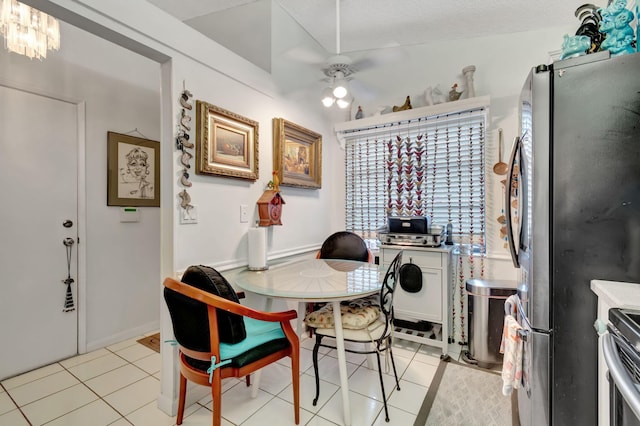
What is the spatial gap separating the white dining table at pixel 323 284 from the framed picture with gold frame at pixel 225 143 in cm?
77

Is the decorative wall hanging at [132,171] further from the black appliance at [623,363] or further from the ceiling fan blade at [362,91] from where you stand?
the black appliance at [623,363]

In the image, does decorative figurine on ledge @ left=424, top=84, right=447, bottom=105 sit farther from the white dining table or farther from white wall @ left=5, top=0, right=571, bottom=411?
the white dining table

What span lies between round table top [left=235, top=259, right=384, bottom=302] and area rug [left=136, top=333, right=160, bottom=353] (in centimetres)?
129

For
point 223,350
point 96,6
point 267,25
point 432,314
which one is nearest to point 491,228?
point 432,314

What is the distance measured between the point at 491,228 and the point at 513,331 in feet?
4.63

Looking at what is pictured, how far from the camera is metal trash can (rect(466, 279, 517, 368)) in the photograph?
2.24m

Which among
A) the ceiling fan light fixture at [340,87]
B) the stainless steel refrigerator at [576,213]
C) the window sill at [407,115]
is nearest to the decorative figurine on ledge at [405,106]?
the window sill at [407,115]

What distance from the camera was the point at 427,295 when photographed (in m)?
2.53

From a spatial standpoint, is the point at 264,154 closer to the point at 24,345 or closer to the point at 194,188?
the point at 194,188

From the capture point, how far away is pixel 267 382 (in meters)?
2.09

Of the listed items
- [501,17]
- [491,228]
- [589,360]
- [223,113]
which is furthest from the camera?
[491,228]

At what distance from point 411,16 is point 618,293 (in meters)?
2.50

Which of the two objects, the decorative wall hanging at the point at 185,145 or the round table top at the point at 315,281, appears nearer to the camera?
the round table top at the point at 315,281

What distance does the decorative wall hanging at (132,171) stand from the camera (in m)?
2.66
